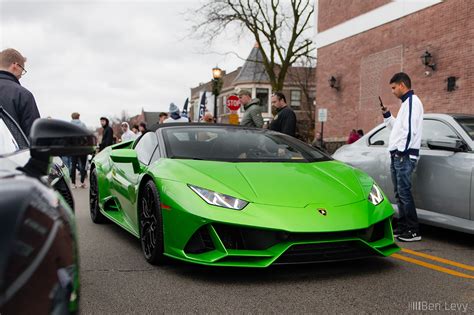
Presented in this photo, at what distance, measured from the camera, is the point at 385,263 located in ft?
14.1

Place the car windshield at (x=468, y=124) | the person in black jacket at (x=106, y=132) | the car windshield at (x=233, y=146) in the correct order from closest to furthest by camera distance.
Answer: the car windshield at (x=233, y=146)
the car windshield at (x=468, y=124)
the person in black jacket at (x=106, y=132)

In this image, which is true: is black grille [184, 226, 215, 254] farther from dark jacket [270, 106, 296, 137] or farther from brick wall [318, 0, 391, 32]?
brick wall [318, 0, 391, 32]

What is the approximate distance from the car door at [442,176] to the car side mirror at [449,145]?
66 mm

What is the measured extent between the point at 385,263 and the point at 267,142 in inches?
64.0

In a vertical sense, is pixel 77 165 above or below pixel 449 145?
below

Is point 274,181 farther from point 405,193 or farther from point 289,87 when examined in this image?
point 289,87

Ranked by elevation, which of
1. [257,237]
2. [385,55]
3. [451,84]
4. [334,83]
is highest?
[385,55]

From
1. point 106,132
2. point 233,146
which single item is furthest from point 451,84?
point 233,146

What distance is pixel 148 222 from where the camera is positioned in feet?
14.1

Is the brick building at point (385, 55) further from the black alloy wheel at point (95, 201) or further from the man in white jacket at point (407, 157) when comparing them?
the black alloy wheel at point (95, 201)

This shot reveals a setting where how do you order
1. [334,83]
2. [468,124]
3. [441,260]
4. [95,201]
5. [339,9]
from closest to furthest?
1. [441,260]
2. [468,124]
3. [95,201]
4. [339,9]
5. [334,83]

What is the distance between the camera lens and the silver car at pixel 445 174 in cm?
498

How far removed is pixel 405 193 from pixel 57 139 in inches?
167

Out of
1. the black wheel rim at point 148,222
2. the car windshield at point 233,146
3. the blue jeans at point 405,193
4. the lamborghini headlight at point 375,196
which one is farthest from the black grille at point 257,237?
the blue jeans at point 405,193
